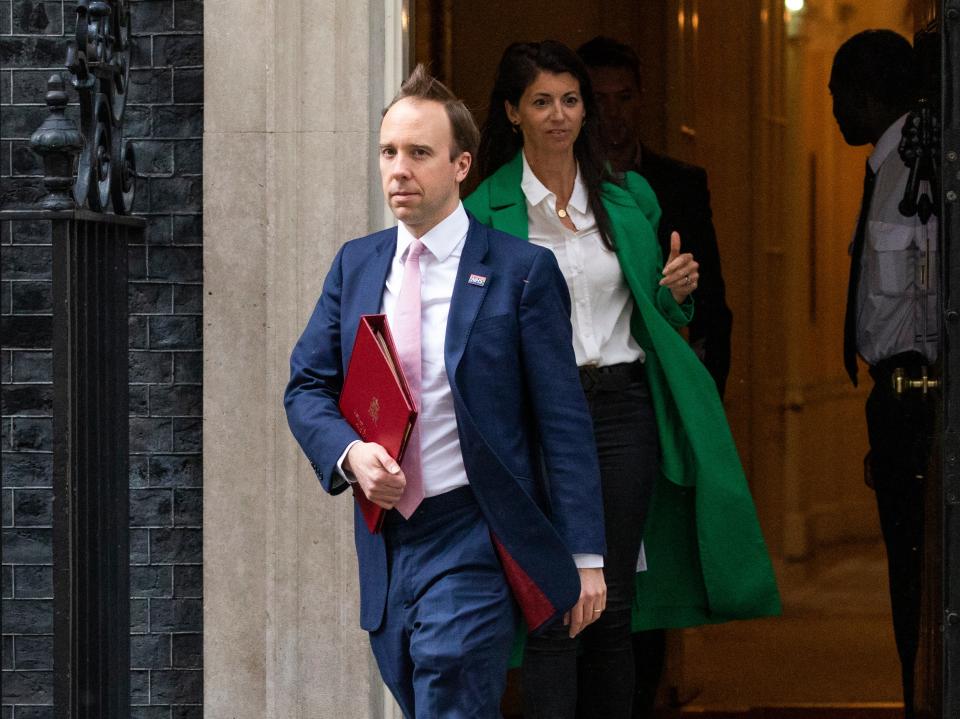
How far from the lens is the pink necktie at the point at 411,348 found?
3.68 m

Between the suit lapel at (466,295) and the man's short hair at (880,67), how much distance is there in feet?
8.81

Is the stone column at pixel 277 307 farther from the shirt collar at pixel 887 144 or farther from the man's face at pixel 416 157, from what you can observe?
the shirt collar at pixel 887 144

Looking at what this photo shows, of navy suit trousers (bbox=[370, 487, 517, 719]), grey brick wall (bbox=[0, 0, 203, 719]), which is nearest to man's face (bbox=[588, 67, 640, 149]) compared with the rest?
grey brick wall (bbox=[0, 0, 203, 719])

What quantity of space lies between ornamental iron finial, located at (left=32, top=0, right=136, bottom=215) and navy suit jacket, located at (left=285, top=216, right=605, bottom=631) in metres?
0.82

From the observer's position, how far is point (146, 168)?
4.97 meters

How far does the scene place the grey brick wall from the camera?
4.96 metres

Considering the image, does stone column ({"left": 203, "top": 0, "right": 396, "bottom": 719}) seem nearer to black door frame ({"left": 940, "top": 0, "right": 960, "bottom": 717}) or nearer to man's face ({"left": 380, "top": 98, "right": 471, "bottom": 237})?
man's face ({"left": 380, "top": 98, "right": 471, "bottom": 237})

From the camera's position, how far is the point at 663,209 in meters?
6.21

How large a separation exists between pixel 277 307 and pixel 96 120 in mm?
746

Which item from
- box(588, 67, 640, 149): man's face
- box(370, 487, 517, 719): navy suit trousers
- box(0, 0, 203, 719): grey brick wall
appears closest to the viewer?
box(370, 487, 517, 719): navy suit trousers

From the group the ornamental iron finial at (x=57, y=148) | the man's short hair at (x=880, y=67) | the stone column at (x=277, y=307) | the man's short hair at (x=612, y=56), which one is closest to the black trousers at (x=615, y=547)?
the stone column at (x=277, y=307)

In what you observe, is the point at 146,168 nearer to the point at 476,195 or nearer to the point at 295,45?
the point at 295,45

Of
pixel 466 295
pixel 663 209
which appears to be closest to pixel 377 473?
pixel 466 295

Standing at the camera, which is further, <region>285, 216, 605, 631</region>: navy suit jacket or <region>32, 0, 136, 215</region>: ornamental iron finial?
<region>32, 0, 136, 215</region>: ornamental iron finial
